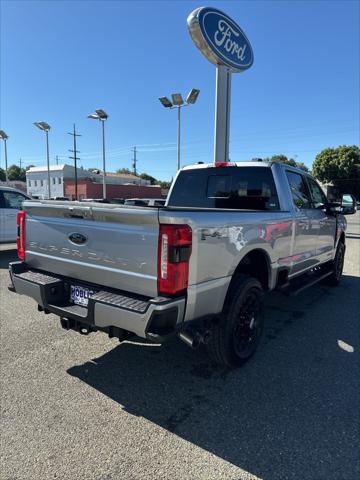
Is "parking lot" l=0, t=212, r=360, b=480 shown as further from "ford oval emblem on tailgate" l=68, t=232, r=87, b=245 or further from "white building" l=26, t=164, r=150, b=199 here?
"white building" l=26, t=164, r=150, b=199

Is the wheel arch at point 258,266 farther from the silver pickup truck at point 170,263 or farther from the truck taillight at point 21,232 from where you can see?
the truck taillight at point 21,232

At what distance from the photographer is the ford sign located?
34.0ft

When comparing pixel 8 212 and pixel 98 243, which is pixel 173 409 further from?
pixel 8 212

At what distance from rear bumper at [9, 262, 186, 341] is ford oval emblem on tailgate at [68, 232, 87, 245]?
1.22 feet

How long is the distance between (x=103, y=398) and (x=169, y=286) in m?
1.20

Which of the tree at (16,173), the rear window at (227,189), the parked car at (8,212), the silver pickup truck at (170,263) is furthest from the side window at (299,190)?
the tree at (16,173)

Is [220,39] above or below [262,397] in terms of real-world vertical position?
above

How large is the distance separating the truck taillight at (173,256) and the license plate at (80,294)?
79cm

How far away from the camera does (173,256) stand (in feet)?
8.18

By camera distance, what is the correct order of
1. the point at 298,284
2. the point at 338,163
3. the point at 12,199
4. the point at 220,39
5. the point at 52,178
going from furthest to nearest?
1. the point at 52,178
2. the point at 338,163
3. the point at 220,39
4. the point at 12,199
5. the point at 298,284

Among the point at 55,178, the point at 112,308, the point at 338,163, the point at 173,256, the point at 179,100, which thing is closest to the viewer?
the point at 173,256

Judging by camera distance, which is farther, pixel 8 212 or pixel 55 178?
pixel 55 178

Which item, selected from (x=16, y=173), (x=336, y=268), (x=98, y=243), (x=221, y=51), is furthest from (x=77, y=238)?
(x=16, y=173)

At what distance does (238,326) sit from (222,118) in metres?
10.3
